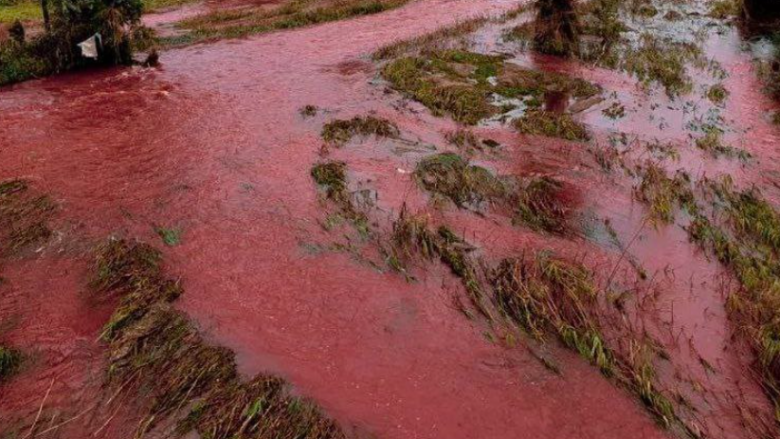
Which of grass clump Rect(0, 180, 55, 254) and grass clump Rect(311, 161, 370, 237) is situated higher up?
grass clump Rect(0, 180, 55, 254)

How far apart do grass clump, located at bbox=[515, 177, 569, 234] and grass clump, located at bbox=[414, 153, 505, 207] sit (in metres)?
0.46

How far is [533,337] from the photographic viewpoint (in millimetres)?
6242

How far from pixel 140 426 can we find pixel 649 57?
592 inches

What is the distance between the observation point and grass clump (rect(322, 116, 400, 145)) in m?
11.3

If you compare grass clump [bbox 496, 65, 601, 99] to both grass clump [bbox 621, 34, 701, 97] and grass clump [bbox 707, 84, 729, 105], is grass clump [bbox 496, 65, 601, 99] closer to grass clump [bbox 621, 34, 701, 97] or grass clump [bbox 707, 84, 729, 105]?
grass clump [bbox 621, 34, 701, 97]

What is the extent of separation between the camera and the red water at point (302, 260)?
18.2 ft

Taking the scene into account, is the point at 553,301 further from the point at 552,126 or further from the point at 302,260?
the point at 552,126

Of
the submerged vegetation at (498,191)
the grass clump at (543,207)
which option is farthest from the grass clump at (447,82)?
the grass clump at (543,207)

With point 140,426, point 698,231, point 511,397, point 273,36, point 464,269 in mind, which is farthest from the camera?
point 273,36

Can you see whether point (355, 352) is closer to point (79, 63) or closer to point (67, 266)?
point (67, 266)

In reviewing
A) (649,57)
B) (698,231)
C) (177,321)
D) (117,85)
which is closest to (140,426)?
(177,321)

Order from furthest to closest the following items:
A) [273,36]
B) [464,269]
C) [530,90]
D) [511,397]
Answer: [273,36]
[530,90]
[464,269]
[511,397]

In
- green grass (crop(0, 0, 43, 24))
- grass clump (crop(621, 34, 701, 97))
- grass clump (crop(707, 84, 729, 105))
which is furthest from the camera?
green grass (crop(0, 0, 43, 24))

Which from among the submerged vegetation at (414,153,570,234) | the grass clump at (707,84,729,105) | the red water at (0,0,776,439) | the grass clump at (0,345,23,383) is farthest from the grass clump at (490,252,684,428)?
the grass clump at (707,84,729,105)
